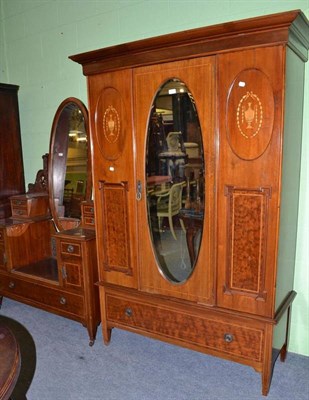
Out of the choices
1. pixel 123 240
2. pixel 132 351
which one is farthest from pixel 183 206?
pixel 132 351

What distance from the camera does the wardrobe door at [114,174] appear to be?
2.04 metres

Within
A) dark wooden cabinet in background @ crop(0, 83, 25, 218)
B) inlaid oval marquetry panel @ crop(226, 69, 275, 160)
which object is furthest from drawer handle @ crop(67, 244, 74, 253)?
inlaid oval marquetry panel @ crop(226, 69, 275, 160)

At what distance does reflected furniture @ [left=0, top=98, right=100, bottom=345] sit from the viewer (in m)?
2.49

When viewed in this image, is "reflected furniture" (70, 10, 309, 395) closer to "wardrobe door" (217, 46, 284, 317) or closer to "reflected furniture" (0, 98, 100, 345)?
"wardrobe door" (217, 46, 284, 317)

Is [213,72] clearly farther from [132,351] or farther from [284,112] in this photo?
[132,351]

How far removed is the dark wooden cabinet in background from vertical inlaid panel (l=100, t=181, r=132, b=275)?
4.84ft

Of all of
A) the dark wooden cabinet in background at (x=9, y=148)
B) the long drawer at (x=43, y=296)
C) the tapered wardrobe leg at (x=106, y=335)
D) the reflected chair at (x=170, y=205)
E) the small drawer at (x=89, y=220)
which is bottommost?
the tapered wardrobe leg at (x=106, y=335)

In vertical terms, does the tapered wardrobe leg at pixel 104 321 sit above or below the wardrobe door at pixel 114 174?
below

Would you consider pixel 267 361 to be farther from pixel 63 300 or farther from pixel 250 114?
pixel 63 300

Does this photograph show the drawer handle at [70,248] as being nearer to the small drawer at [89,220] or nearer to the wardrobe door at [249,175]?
the small drawer at [89,220]

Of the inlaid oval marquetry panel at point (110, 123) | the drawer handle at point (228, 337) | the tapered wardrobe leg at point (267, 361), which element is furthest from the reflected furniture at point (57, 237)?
the tapered wardrobe leg at point (267, 361)

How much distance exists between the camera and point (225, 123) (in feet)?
5.66

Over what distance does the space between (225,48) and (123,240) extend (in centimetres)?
Result: 127

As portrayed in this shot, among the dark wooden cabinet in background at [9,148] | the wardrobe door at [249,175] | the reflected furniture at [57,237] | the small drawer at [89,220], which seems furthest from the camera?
the dark wooden cabinet in background at [9,148]
